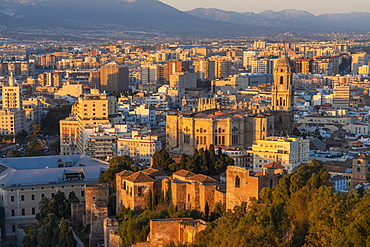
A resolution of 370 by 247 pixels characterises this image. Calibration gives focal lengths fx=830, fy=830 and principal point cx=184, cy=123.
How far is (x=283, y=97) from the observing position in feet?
133

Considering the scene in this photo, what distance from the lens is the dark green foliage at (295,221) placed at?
16.1m

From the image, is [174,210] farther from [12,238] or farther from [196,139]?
[196,139]

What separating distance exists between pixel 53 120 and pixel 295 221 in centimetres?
3840

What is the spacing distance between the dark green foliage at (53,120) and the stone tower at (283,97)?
17.7 m

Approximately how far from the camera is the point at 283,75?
40.9 meters

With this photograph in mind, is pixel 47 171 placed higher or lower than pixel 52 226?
higher

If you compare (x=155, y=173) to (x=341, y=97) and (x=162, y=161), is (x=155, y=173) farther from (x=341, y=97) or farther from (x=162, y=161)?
(x=341, y=97)

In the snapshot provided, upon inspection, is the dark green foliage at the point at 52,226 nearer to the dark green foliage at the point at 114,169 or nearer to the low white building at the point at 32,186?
the low white building at the point at 32,186

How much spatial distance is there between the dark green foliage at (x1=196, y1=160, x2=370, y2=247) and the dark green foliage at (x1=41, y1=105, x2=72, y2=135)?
3517 cm

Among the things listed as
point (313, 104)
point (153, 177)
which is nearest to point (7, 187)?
point (153, 177)

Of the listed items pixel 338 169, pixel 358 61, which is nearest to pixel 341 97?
pixel 338 169

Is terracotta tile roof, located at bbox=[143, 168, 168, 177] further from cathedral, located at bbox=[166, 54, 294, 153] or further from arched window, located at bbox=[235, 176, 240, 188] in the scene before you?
cathedral, located at bbox=[166, 54, 294, 153]

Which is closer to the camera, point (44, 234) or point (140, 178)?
point (140, 178)

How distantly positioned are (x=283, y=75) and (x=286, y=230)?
23.7m
